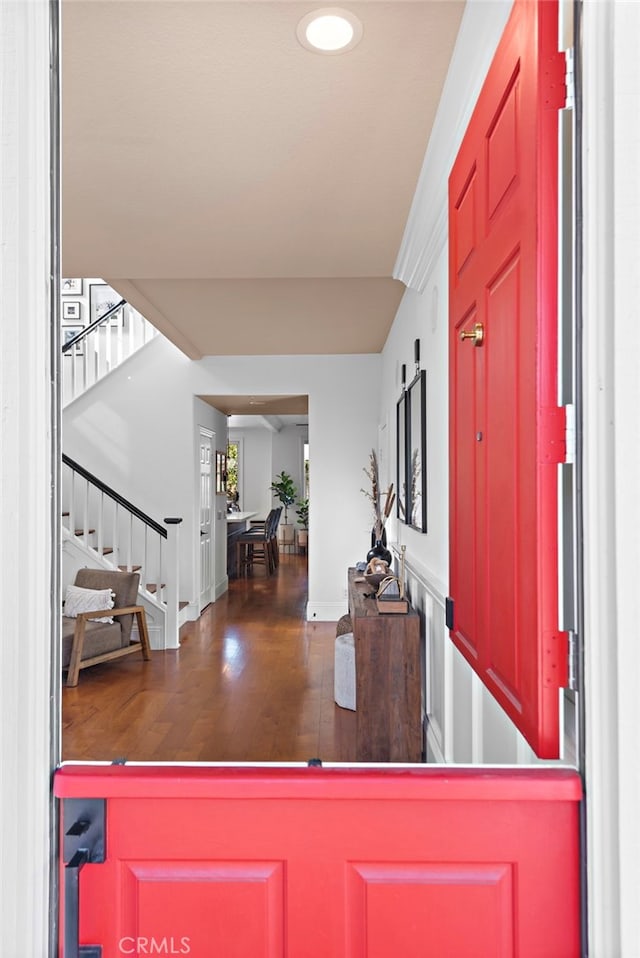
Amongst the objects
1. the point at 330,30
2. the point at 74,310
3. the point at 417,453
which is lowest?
the point at 417,453

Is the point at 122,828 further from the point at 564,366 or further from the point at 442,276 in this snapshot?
the point at 442,276

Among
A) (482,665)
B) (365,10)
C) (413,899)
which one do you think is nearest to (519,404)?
(482,665)

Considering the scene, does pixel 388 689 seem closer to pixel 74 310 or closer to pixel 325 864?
pixel 325 864

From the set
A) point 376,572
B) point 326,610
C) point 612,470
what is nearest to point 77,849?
point 612,470

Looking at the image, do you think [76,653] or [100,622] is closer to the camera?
[76,653]

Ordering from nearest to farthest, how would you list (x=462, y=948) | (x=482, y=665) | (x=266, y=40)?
(x=462, y=948) → (x=482, y=665) → (x=266, y=40)

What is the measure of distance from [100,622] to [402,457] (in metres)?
2.79

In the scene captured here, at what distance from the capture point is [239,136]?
7.52 ft

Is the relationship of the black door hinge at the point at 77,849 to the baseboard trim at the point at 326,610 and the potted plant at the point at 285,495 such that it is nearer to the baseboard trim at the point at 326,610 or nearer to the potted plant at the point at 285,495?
the baseboard trim at the point at 326,610

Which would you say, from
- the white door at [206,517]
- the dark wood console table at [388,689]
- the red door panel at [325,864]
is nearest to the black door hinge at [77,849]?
the red door panel at [325,864]

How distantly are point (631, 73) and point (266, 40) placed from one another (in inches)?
51.1

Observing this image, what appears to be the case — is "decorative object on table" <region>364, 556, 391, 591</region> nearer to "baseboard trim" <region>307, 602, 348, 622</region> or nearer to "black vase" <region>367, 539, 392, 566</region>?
"black vase" <region>367, 539, 392, 566</region>

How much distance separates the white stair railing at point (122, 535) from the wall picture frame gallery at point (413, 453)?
2457mm

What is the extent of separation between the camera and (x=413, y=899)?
0.98m
